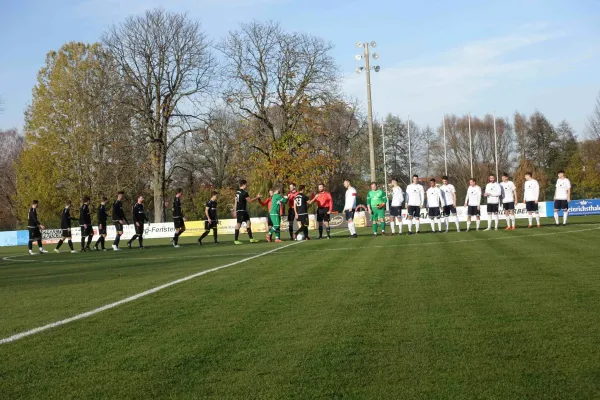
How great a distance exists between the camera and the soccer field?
15.1ft

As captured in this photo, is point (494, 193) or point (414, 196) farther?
point (494, 193)

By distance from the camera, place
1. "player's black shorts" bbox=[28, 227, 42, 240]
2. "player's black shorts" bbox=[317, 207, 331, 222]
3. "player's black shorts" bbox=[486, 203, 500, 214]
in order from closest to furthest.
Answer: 1. "player's black shorts" bbox=[317, 207, 331, 222]
2. "player's black shorts" bbox=[486, 203, 500, 214]
3. "player's black shorts" bbox=[28, 227, 42, 240]

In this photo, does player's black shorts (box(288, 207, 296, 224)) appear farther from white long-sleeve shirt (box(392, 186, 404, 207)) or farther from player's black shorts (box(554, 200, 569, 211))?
player's black shorts (box(554, 200, 569, 211))

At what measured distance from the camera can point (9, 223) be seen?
7419 centimetres

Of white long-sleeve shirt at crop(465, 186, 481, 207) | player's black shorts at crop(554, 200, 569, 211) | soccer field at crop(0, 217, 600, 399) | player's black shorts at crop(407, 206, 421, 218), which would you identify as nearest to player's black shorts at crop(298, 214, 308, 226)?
player's black shorts at crop(407, 206, 421, 218)

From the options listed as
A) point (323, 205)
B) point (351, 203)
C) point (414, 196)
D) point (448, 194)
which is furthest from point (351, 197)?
point (448, 194)

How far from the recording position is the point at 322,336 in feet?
20.4

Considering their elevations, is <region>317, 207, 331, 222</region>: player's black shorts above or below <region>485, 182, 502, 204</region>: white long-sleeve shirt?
below

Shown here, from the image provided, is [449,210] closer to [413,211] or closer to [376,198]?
[413,211]

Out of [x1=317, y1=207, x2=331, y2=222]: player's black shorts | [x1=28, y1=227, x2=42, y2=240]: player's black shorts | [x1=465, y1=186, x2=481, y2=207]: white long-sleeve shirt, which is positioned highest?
[x1=465, y1=186, x2=481, y2=207]: white long-sleeve shirt

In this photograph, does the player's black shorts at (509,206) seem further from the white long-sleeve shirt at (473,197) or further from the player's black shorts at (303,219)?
the player's black shorts at (303,219)

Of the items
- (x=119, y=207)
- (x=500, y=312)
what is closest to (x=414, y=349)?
(x=500, y=312)

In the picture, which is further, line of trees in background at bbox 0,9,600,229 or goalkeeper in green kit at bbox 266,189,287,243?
line of trees in background at bbox 0,9,600,229

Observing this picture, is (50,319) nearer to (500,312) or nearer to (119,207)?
(500,312)
